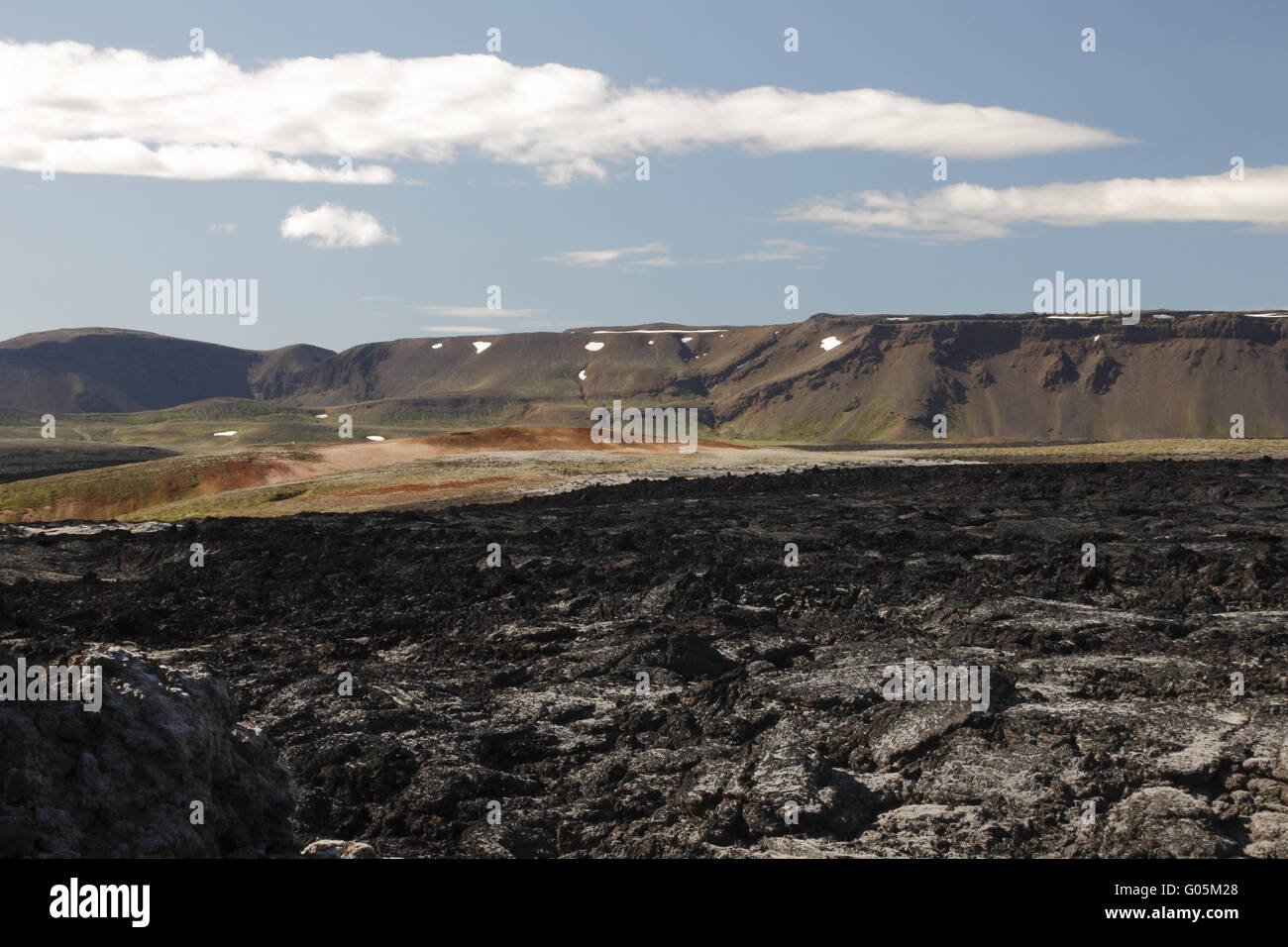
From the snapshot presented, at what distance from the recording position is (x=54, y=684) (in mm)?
11688

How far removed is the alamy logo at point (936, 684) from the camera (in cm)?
1969

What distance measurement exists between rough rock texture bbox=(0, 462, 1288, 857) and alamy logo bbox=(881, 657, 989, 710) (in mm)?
291

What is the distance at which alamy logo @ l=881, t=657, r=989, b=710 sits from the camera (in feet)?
64.6

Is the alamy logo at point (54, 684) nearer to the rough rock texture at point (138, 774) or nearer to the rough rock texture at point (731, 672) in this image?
Result: the rough rock texture at point (138, 774)

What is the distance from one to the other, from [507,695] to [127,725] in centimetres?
1002
